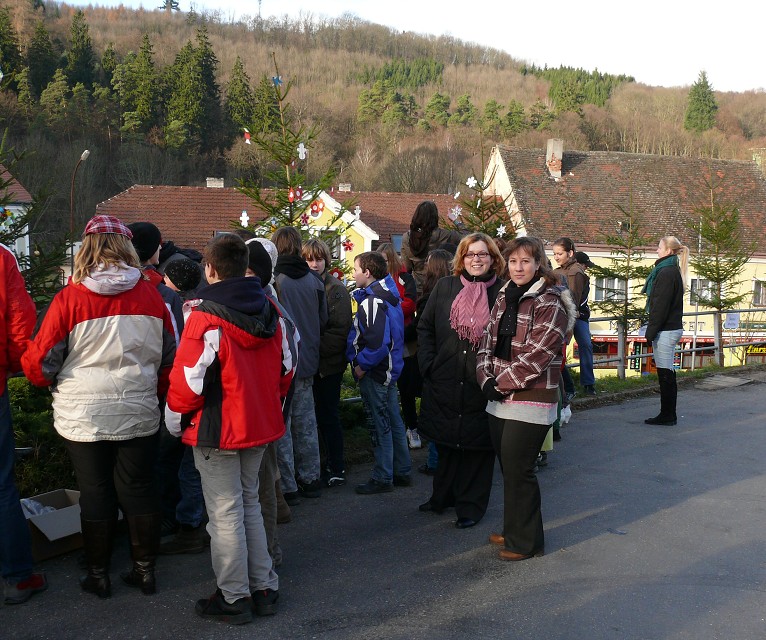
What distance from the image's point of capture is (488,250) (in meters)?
5.81

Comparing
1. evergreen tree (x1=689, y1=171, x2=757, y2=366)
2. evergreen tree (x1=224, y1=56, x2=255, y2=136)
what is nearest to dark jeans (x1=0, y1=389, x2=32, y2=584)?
evergreen tree (x1=689, y1=171, x2=757, y2=366)

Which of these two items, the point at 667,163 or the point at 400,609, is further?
the point at 667,163

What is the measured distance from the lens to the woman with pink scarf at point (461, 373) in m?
5.78

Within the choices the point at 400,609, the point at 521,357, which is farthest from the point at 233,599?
the point at 521,357

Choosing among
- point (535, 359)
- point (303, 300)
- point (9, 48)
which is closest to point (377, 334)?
point (303, 300)

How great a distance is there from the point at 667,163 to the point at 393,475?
Result: 42760 mm

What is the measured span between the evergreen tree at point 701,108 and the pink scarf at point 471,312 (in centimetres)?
9387

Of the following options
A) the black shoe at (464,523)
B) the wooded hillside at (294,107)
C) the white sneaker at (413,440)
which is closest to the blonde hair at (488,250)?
the black shoe at (464,523)

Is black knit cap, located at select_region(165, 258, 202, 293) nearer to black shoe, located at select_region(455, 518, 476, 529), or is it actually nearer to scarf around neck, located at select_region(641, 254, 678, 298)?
black shoe, located at select_region(455, 518, 476, 529)

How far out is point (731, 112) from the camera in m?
94.0

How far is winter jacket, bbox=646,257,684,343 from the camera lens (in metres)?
9.39

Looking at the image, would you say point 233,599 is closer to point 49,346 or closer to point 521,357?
point 49,346

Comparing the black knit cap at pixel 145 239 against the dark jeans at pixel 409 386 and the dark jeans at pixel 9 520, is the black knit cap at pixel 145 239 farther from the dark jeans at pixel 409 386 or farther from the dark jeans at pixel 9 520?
the dark jeans at pixel 409 386

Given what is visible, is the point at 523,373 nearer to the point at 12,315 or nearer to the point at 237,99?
the point at 12,315
